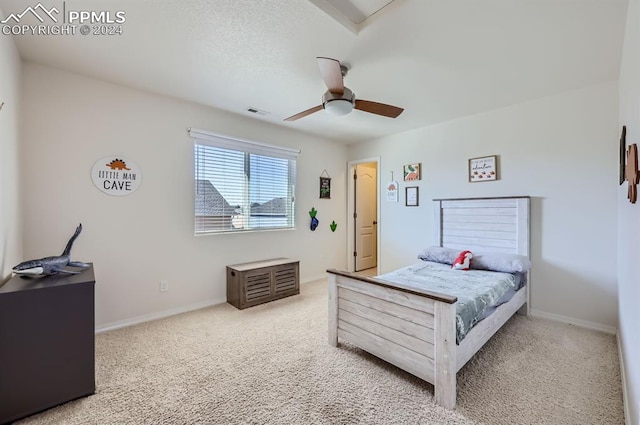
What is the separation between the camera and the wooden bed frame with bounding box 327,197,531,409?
1719 mm

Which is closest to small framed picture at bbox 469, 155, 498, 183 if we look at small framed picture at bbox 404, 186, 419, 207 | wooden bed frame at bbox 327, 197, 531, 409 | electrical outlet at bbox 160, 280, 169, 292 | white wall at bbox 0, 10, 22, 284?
wooden bed frame at bbox 327, 197, 531, 409

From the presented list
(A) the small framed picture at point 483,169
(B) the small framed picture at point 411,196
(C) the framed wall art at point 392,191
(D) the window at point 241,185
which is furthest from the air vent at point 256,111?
(A) the small framed picture at point 483,169

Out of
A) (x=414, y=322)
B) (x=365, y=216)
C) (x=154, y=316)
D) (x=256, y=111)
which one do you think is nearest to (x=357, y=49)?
(x=256, y=111)

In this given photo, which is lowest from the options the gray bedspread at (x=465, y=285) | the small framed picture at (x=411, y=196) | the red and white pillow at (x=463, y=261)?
the gray bedspread at (x=465, y=285)

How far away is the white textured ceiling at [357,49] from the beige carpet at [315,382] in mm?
2558

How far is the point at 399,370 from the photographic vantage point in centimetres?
211

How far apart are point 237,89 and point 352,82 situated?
4.12 ft

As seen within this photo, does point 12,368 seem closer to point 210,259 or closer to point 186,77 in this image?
point 210,259

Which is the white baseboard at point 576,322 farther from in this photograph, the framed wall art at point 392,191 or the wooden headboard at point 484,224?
the framed wall art at point 392,191

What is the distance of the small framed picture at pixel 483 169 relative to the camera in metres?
3.47

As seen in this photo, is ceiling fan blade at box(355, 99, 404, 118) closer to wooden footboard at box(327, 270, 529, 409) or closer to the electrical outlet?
wooden footboard at box(327, 270, 529, 409)

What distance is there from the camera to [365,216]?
5.69 metres

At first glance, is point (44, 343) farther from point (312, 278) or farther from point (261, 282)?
point (312, 278)

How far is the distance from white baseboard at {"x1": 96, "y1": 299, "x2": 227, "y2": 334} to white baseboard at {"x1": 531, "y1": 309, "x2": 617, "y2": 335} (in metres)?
3.90
